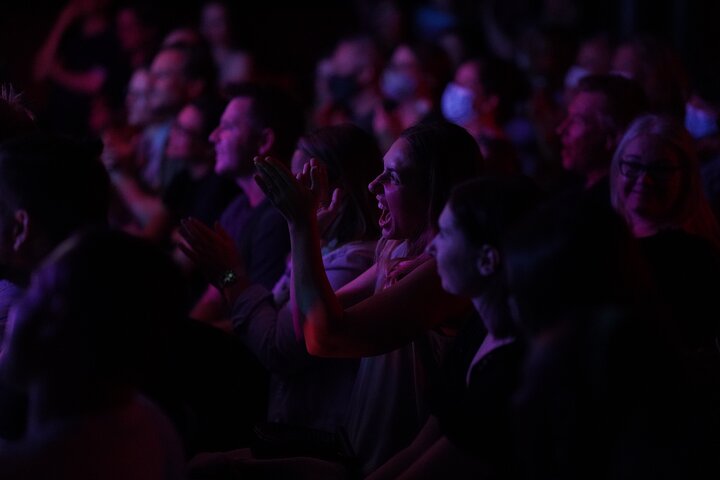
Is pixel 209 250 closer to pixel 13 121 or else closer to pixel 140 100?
pixel 13 121

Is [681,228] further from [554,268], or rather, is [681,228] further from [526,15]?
[526,15]

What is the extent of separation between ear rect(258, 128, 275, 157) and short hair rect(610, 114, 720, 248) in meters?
1.31

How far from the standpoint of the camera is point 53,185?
2.35 meters

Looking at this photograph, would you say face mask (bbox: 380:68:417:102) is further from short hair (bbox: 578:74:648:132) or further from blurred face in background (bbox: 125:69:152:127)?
short hair (bbox: 578:74:648:132)

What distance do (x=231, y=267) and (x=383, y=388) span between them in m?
0.67

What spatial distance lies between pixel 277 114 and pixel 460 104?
1613mm

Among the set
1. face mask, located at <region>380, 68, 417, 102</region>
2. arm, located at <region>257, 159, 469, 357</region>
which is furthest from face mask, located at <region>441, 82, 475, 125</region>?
arm, located at <region>257, 159, 469, 357</region>

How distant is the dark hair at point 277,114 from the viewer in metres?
4.03

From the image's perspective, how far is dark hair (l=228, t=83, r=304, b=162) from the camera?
4.03 m

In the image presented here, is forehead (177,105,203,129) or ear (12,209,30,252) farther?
forehead (177,105,203,129)

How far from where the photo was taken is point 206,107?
4.79 meters

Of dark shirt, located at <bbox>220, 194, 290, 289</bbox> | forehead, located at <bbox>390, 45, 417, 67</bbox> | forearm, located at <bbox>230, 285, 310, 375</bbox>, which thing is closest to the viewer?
forearm, located at <bbox>230, 285, 310, 375</bbox>

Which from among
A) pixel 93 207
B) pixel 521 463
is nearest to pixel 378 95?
pixel 93 207

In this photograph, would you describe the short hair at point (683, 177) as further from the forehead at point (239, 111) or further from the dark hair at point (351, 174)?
the forehead at point (239, 111)
